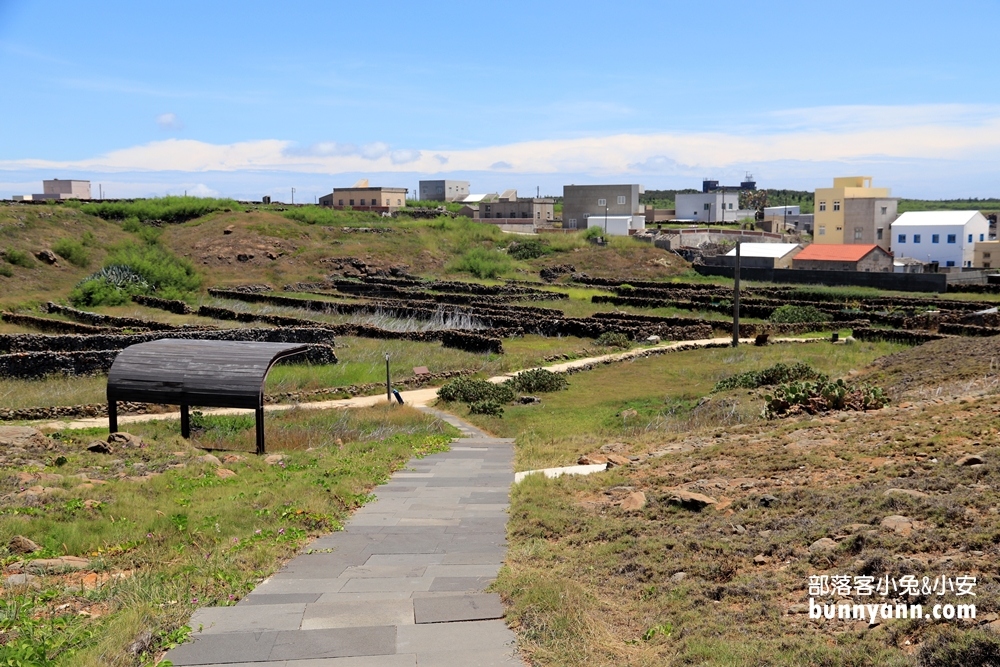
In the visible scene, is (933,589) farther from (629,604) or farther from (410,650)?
(410,650)

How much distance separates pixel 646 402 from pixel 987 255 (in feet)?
200

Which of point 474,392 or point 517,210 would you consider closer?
point 474,392

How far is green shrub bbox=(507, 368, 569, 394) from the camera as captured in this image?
1018 inches

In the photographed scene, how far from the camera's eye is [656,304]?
48.4 m

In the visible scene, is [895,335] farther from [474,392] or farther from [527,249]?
[527,249]

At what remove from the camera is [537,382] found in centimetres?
2608

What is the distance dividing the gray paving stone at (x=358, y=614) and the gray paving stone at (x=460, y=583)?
51cm

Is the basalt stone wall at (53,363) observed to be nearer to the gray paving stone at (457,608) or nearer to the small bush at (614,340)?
the small bush at (614,340)

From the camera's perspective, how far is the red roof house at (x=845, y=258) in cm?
6394

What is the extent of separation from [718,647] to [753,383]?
18.1m

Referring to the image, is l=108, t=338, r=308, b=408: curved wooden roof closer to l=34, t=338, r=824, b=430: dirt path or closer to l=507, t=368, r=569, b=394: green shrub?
l=34, t=338, r=824, b=430: dirt path

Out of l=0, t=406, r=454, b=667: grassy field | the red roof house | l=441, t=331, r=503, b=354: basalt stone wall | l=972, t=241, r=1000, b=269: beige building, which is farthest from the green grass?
l=972, t=241, r=1000, b=269: beige building

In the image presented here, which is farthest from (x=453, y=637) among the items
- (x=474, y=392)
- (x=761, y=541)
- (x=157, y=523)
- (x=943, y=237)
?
(x=943, y=237)

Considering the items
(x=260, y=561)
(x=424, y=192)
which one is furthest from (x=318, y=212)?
(x=260, y=561)
